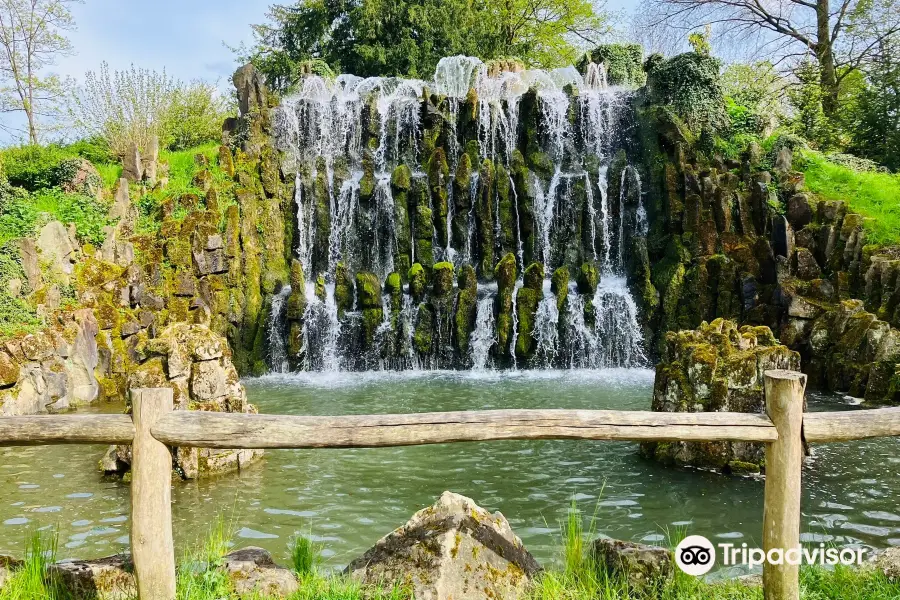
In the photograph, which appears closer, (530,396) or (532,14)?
(530,396)

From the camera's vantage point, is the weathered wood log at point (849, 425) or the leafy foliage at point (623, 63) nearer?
the weathered wood log at point (849, 425)

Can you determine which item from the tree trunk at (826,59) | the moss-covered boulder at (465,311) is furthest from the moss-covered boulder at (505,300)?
the tree trunk at (826,59)

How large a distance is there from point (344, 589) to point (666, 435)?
2149mm

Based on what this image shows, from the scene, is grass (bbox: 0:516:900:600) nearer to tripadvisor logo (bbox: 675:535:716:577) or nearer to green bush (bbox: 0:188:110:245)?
tripadvisor logo (bbox: 675:535:716:577)

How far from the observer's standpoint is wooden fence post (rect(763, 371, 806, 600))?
393 cm

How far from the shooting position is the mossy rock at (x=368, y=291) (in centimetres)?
1725

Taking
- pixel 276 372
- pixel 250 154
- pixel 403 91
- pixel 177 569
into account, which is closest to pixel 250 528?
pixel 177 569

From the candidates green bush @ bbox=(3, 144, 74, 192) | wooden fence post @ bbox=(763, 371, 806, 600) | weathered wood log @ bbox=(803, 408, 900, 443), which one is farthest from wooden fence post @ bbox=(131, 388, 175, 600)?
green bush @ bbox=(3, 144, 74, 192)

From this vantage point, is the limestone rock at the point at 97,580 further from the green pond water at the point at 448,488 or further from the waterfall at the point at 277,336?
the waterfall at the point at 277,336

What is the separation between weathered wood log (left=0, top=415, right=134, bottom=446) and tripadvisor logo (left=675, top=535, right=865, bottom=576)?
3630 millimetres

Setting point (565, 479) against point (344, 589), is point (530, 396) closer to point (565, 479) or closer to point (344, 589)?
point (565, 479)

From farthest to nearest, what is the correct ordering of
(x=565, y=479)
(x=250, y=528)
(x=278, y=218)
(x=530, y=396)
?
(x=278, y=218) < (x=530, y=396) < (x=565, y=479) < (x=250, y=528)

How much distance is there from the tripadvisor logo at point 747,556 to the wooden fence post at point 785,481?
0.13ft

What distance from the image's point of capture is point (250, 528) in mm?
6336
